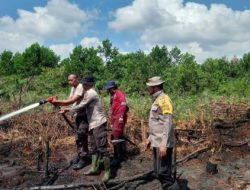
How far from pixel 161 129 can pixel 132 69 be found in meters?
29.3

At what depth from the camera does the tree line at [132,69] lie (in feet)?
80.8

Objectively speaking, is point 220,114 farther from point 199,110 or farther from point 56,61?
point 56,61

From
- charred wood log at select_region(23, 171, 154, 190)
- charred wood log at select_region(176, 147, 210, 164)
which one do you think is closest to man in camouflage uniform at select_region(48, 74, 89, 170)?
charred wood log at select_region(23, 171, 154, 190)

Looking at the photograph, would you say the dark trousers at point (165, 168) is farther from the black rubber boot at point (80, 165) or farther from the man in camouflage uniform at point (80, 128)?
the black rubber boot at point (80, 165)

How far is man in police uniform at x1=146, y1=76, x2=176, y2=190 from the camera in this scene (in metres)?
5.40

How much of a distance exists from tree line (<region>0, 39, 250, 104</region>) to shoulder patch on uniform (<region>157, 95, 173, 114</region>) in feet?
28.4

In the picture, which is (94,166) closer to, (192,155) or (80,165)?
(80,165)

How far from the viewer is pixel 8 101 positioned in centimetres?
1235

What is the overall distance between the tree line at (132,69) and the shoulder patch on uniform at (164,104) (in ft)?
28.4

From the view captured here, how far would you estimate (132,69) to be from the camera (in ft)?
114

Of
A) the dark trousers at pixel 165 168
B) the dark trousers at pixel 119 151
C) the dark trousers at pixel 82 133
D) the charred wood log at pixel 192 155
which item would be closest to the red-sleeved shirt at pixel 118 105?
the dark trousers at pixel 119 151

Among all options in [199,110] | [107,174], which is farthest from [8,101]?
[107,174]

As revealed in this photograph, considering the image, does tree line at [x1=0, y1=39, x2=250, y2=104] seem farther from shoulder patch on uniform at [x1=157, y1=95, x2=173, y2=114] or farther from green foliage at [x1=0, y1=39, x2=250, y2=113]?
shoulder patch on uniform at [x1=157, y1=95, x2=173, y2=114]

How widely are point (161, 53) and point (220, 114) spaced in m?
37.1
